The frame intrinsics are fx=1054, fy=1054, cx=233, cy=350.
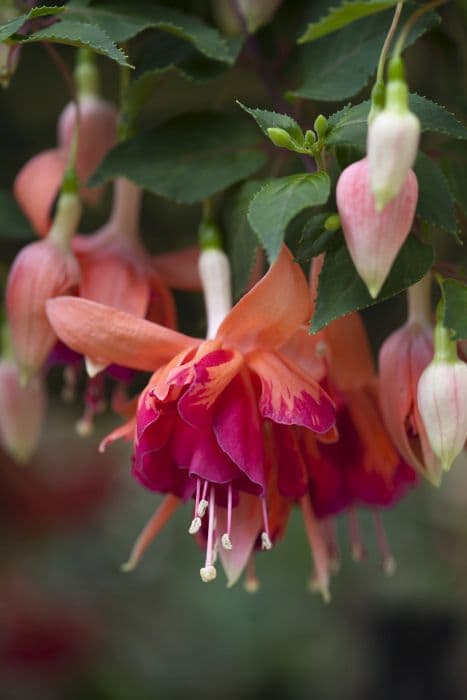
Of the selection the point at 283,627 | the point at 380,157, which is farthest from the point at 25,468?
the point at 380,157

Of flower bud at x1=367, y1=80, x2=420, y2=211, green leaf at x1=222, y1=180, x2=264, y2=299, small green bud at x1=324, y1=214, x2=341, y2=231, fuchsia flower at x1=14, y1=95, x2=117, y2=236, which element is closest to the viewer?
flower bud at x1=367, y1=80, x2=420, y2=211

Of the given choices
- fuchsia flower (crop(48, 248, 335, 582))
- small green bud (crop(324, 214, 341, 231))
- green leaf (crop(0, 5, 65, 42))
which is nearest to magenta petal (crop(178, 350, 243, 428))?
fuchsia flower (crop(48, 248, 335, 582))

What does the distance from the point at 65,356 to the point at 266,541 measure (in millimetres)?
226

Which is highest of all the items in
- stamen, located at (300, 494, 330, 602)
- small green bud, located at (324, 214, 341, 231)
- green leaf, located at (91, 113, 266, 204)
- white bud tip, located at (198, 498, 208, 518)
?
small green bud, located at (324, 214, 341, 231)

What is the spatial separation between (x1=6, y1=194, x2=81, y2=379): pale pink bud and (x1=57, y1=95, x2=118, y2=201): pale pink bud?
111 mm

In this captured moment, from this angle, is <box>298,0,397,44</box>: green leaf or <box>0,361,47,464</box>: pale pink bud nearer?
<box>298,0,397,44</box>: green leaf

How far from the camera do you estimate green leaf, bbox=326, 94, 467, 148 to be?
0.57 meters

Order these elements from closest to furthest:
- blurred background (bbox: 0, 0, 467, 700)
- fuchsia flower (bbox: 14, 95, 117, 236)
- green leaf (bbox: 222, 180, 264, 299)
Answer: green leaf (bbox: 222, 180, 264, 299) → fuchsia flower (bbox: 14, 95, 117, 236) → blurred background (bbox: 0, 0, 467, 700)

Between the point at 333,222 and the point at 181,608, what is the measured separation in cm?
162

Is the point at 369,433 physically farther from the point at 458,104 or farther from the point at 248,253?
the point at 458,104

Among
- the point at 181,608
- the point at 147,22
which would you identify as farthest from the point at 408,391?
the point at 181,608

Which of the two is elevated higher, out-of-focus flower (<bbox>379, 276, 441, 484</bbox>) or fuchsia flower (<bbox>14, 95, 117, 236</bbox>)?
fuchsia flower (<bbox>14, 95, 117, 236</bbox>)

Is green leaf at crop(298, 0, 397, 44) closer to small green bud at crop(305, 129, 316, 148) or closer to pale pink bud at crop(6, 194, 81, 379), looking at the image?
small green bud at crop(305, 129, 316, 148)

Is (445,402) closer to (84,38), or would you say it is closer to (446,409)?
(446,409)
